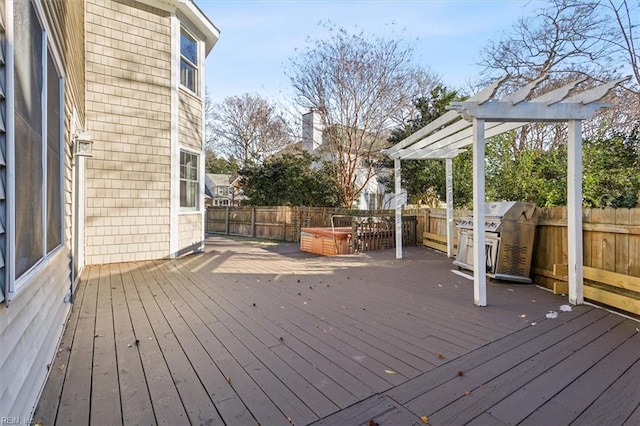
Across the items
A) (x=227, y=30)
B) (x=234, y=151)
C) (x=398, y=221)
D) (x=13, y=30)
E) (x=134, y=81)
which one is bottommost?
(x=398, y=221)

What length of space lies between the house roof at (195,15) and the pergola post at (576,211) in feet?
24.7

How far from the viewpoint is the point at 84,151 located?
175 inches

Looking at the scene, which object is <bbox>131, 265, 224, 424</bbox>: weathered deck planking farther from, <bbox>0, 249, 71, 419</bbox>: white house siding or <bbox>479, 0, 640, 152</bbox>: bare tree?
<bbox>479, 0, 640, 152</bbox>: bare tree

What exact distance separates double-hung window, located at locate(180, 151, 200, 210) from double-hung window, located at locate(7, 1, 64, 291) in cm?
477

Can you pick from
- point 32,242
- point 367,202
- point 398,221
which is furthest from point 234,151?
point 32,242

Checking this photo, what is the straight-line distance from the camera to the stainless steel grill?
15.8 ft

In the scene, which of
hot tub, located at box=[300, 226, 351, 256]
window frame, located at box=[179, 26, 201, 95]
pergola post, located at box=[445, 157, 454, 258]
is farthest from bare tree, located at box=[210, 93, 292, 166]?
pergola post, located at box=[445, 157, 454, 258]

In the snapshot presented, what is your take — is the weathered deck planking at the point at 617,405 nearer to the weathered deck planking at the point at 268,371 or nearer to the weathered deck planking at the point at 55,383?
the weathered deck planking at the point at 268,371

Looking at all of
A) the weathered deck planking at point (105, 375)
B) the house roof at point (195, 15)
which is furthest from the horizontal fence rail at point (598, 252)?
the house roof at point (195, 15)

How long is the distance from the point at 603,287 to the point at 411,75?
1135 centimetres

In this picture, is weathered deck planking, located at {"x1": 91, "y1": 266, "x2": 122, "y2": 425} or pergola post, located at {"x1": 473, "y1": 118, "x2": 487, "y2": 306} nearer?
weathered deck planking, located at {"x1": 91, "y1": 266, "x2": 122, "y2": 425}

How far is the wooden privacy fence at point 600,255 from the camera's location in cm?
353

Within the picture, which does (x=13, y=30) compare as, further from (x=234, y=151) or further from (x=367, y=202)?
(x=234, y=151)

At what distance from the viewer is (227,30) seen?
10.9m
